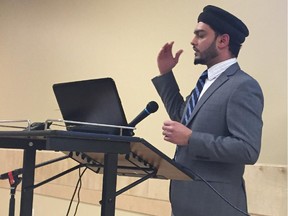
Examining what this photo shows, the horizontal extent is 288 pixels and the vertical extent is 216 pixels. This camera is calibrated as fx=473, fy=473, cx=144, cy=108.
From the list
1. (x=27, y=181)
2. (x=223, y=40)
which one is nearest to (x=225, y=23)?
(x=223, y=40)

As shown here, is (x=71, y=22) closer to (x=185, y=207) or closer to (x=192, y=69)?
(x=192, y=69)

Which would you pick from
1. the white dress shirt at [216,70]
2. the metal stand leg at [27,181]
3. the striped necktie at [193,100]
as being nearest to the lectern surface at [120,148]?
the metal stand leg at [27,181]

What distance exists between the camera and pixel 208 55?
6.07 ft

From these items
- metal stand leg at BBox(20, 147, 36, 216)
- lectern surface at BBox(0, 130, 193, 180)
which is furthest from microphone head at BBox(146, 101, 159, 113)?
metal stand leg at BBox(20, 147, 36, 216)

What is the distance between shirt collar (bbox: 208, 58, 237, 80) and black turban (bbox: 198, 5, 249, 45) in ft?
0.27

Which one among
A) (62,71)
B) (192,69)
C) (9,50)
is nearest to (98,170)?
(192,69)

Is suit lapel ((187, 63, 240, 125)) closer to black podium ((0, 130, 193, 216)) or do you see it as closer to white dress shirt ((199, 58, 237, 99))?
white dress shirt ((199, 58, 237, 99))

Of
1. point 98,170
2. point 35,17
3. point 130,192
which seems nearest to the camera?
point 98,170

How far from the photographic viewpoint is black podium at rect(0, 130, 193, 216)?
114cm

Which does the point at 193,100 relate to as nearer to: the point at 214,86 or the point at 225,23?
the point at 214,86

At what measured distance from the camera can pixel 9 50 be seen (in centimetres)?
420

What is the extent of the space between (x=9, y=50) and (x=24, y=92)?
47 centimetres

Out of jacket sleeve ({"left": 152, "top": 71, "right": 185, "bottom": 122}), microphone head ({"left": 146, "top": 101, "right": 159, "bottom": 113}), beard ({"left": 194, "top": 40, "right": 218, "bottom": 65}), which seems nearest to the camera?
microphone head ({"left": 146, "top": 101, "right": 159, "bottom": 113})

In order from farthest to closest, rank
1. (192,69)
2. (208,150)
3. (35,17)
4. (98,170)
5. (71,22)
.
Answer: (35,17)
(71,22)
(192,69)
(98,170)
(208,150)
